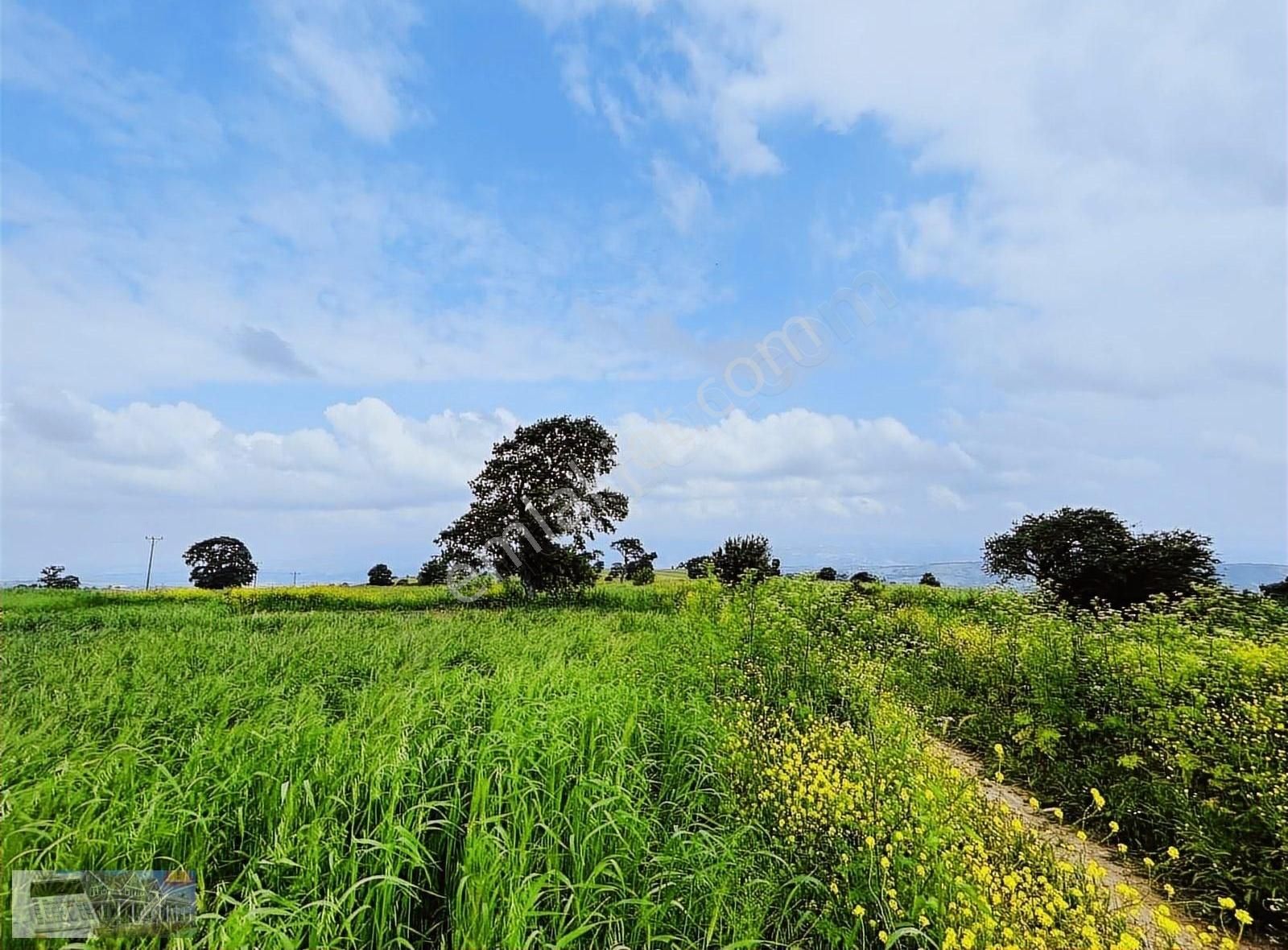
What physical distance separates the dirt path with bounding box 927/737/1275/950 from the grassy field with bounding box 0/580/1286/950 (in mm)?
149

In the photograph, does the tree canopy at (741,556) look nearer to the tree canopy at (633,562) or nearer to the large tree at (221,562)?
the tree canopy at (633,562)

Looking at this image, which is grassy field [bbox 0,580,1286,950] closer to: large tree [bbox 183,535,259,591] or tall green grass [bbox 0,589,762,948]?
tall green grass [bbox 0,589,762,948]

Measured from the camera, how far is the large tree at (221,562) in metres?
38.8

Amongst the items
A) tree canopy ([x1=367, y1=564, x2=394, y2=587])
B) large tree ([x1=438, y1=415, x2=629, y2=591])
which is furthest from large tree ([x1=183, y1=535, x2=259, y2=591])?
large tree ([x1=438, y1=415, x2=629, y2=591])

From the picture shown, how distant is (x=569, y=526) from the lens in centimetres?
1975

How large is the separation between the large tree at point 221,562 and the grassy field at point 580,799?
3797cm

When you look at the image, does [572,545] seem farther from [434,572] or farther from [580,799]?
[580,799]

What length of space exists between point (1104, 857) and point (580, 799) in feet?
11.1

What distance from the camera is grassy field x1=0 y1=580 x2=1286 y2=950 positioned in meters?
2.47

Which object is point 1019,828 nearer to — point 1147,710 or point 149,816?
point 1147,710

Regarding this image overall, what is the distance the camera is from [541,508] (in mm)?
19422

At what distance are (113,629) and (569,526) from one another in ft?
38.2

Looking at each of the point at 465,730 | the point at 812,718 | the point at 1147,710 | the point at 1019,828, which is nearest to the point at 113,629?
the point at 465,730

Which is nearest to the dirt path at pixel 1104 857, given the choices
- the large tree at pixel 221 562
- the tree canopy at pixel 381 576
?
the tree canopy at pixel 381 576
